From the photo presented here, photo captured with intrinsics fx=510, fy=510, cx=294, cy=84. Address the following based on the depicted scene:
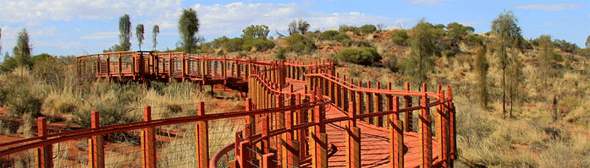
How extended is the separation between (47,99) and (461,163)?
1054 cm

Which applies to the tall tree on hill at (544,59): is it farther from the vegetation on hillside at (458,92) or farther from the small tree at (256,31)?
the small tree at (256,31)

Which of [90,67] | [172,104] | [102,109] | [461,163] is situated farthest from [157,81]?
[461,163]

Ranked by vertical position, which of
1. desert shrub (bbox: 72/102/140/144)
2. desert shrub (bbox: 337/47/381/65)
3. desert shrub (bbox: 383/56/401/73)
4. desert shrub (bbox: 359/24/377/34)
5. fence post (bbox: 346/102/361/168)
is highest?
desert shrub (bbox: 359/24/377/34)

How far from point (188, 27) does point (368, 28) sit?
24746 mm

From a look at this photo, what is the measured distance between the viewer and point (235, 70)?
63.7 ft

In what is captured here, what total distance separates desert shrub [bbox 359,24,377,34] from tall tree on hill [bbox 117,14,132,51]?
76.6 feet

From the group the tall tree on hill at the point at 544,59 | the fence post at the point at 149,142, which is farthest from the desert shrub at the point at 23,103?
the tall tree on hill at the point at 544,59

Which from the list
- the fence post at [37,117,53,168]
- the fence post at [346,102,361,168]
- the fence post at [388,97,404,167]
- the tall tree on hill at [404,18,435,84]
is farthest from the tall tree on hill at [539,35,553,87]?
the fence post at [37,117,53,168]

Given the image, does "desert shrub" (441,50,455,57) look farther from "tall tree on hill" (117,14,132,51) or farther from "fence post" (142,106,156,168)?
"fence post" (142,106,156,168)

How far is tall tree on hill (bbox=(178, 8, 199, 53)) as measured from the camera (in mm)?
33781

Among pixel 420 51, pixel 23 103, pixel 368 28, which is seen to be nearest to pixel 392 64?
pixel 420 51

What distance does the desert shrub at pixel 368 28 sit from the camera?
52.7 m

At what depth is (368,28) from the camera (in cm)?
5362

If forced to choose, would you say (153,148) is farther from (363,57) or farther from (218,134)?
(363,57)
